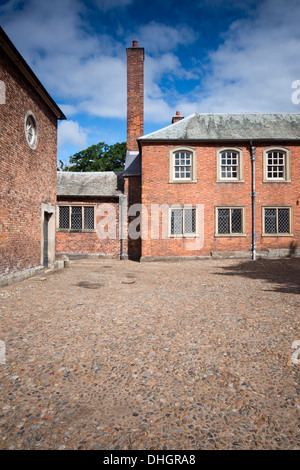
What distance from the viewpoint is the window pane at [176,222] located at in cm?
1647

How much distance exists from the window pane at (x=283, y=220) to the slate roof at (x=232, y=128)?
4.29 m

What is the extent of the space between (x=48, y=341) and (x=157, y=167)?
13.6 metres

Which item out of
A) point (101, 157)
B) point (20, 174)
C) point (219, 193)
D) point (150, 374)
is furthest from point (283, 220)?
point (101, 157)

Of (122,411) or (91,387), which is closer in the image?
(122,411)

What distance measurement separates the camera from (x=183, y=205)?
16.4 metres

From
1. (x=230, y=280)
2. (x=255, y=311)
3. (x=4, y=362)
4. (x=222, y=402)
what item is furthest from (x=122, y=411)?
(x=230, y=280)

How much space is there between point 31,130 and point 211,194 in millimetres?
10130

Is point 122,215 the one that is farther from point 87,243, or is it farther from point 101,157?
point 101,157

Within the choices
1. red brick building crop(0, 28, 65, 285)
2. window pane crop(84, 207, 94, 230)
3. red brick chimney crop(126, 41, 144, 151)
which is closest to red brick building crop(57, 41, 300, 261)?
window pane crop(84, 207, 94, 230)

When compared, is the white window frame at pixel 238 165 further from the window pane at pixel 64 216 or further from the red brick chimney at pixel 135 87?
the window pane at pixel 64 216

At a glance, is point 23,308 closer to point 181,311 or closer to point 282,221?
point 181,311

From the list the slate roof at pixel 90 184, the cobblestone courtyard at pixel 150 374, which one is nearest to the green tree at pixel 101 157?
the slate roof at pixel 90 184

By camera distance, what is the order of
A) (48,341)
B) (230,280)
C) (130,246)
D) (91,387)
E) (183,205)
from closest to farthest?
(91,387) → (48,341) → (230,280) → (183,205) → (130,246)
